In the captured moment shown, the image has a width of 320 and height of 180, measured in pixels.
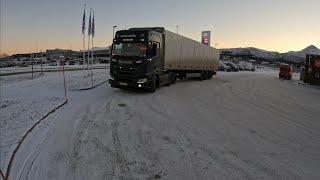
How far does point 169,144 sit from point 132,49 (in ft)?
42.8

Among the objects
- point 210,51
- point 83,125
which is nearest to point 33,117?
point 83,125

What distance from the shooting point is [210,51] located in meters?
45.5

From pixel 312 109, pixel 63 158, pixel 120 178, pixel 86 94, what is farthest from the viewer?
pixel 86 94

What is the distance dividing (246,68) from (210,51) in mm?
54115

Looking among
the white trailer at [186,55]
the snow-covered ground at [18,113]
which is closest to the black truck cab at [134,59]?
the snow-covered ground at [18,113]

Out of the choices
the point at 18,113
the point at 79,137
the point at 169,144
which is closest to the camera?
the point at 169,144

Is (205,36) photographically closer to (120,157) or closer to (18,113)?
(18,113)


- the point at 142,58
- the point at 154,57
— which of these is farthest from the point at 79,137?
the point at 154,57

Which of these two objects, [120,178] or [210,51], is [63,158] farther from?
[210,51]

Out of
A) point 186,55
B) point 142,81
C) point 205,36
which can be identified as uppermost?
point 205,36

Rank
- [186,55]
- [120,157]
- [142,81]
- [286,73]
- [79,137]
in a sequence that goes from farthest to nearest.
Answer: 1. [286,73]
2. [186,55]
3. [142,81]
4. [79,137]
5. [120,157]

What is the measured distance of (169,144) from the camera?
11.9 meters

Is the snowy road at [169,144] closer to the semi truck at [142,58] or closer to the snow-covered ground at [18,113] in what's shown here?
the snow-covered ground at [18,113]

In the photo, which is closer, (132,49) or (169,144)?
(169,144)
